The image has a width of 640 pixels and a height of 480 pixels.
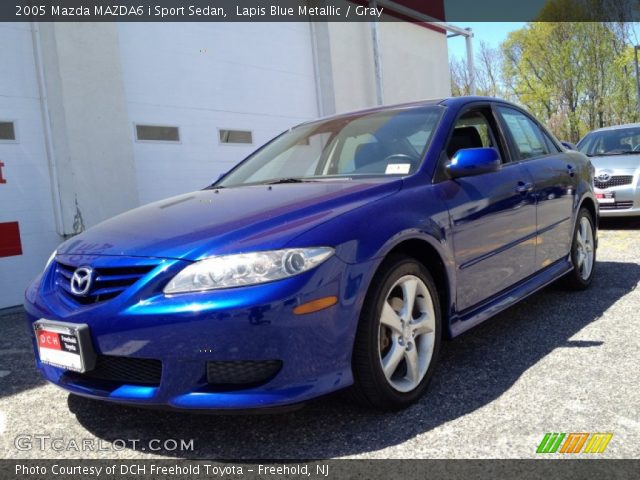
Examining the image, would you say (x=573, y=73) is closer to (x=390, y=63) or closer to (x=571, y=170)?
(x=390, y=63)

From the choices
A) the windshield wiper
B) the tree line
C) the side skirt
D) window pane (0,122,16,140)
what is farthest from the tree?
the windshield wiper

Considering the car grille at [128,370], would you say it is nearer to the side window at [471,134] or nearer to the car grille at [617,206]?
the side window at [471,134]

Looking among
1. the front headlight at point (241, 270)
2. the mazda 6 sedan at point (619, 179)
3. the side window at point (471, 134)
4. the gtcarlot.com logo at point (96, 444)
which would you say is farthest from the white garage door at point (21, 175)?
the mazda 6 sedan at point (619, 179)

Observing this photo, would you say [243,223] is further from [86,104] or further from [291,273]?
[86,104]

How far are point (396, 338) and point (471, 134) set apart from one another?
1.60m

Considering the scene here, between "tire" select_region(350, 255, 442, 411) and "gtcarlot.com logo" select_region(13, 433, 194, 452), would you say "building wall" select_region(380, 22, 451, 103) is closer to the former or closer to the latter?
"tire" select_region(350, 255, 442, 411)

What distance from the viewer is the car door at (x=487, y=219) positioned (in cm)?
300

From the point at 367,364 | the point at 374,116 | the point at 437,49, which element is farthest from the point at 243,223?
the point at 437,49

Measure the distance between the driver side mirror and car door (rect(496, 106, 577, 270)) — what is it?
789 mm

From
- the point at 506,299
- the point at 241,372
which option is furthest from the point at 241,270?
the point at 506,299

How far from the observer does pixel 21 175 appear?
20.0 feet

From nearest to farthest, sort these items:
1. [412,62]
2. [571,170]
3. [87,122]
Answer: [571,170], [87,122], [412,62]

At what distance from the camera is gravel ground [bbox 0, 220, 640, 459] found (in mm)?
2314

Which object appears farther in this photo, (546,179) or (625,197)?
(625,197)
